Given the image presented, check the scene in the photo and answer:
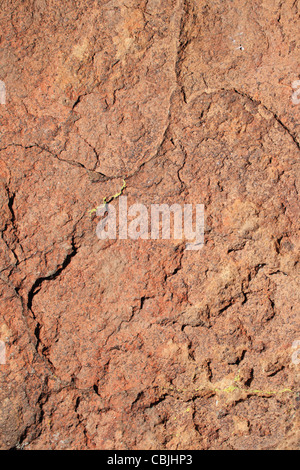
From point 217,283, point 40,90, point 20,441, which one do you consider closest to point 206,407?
point 217,283

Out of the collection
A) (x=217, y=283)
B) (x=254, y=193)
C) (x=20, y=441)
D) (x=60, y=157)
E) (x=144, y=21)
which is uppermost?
(x=144, y=21)

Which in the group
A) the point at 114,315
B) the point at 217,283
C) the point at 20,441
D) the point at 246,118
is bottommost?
the point at 20,441

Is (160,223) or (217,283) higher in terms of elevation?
(160,223)

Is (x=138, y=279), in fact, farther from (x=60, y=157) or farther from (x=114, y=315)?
(x=60, y=157)

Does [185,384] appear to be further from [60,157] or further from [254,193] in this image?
[60,157]

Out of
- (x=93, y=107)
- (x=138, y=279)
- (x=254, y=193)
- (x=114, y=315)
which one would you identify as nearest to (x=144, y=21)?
(x=93, y=107)

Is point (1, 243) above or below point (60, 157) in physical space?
below
